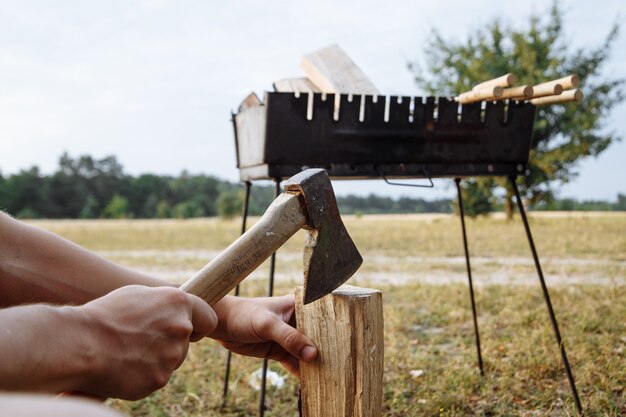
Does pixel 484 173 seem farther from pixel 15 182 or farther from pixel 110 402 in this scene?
pixel 15 182

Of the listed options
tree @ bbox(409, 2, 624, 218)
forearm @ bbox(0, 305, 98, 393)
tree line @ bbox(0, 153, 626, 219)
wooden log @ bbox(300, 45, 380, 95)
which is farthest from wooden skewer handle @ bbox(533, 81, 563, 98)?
tree line @ bbox(0, 153, 626, 219)

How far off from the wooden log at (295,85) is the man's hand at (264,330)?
1.66m

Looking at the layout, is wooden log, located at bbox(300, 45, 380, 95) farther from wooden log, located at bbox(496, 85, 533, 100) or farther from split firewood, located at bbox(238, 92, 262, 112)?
wooden log, located at bbox(496, 85, 533, 100)

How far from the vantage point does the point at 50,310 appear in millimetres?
1100

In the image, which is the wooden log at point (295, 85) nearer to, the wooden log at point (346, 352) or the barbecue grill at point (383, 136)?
the barbecue grill at point (383, 136)

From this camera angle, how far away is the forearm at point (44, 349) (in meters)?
1.00

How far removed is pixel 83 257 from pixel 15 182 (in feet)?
165

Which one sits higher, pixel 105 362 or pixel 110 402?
pixel 105 362

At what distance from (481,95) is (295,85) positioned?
1.06m

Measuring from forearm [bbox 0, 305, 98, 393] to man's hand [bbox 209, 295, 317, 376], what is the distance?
2.10 feet

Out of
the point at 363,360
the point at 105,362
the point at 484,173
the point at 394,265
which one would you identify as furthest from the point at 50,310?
the point at 394,265

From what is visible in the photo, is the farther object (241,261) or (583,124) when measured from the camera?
(583,124)

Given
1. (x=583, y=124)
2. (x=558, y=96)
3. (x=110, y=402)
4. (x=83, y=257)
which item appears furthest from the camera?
(x=583, y=124)

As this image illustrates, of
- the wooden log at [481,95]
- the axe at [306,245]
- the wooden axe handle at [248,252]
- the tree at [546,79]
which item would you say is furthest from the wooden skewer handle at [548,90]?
the tree at [546,79]
